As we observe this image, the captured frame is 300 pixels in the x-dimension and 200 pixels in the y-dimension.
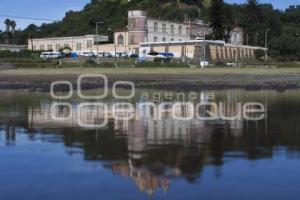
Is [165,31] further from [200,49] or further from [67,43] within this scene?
[200,49]

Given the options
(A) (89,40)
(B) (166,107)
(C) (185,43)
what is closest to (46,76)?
(B) (166,107)

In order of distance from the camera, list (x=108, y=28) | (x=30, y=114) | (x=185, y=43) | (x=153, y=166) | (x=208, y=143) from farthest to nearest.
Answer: (x=108, y=28) < (x=185, y=43) < (x=30, y=114) < (x=208, y=143) < (x=153, y=166)

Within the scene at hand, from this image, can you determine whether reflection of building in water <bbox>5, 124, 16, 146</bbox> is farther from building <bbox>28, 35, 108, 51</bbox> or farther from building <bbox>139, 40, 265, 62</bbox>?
building <bbox>28, 35, 108, 51</bbox>

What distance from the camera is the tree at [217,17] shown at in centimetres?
13425

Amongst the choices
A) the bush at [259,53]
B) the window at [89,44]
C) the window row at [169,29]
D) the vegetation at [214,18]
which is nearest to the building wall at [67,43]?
the window at [89,44]

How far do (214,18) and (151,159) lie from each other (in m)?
124

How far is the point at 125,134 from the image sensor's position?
17.7m

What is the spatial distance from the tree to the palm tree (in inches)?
931

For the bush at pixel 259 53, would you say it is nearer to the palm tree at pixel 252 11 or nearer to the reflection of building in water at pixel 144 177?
the palm tree at pixel 252 11

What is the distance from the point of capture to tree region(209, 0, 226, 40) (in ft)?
440

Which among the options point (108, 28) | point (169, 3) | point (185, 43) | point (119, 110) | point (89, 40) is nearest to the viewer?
point (119, 110)

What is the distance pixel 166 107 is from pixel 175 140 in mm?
11510

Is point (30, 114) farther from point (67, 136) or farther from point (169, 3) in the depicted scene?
point (169, 3)

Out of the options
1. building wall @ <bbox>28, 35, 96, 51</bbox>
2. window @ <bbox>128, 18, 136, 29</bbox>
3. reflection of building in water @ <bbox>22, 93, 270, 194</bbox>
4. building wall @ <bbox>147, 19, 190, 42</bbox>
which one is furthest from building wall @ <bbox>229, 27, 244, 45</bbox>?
reflection of building in water @ <bbox>22, 93, 270, 194</bbox>
